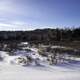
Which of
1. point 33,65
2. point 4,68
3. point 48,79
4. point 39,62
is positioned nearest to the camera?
point 48,79

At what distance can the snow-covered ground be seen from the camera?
19.1 ft

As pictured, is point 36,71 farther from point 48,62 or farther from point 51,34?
point 51,34

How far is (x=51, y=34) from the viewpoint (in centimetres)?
2450

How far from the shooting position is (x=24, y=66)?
7.38 m

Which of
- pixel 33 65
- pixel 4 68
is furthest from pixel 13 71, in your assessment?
pixel 33 65

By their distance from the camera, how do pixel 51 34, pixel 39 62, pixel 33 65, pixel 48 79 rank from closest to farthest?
pixel 48 79 < pixel 33 65 < pixel 39 62 < pixel 51 34

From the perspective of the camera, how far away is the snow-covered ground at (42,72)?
5837 millimetres

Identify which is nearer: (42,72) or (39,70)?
(42,72)

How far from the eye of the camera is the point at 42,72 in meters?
6.47

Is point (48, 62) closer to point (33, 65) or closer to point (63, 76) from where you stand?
point (33, 65)

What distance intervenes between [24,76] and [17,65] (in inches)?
65.2

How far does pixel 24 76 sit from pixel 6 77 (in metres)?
0.61

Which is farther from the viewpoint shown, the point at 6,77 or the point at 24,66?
the point at 24,66

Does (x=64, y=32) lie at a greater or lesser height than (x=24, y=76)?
greater
